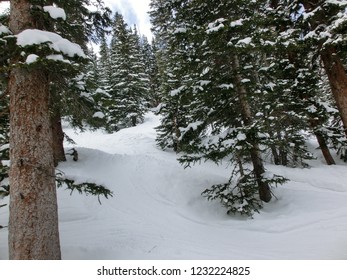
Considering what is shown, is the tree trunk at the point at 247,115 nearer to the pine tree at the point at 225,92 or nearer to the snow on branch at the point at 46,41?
the pine tree at the point at 225,92

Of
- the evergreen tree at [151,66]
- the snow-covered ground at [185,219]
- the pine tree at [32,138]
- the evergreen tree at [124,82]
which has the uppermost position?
the evergreen tree at [151,66]

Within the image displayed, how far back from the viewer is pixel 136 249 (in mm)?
6504

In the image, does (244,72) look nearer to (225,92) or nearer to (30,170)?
(225,92)

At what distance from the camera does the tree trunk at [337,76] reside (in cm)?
838

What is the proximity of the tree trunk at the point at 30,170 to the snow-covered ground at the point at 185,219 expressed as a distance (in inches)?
67.7

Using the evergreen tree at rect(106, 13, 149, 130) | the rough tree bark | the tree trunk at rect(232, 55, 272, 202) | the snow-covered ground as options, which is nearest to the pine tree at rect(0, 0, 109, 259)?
the snow-covered ground

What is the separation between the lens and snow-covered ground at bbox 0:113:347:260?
6.23m

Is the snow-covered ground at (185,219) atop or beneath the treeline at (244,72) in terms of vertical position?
beneath

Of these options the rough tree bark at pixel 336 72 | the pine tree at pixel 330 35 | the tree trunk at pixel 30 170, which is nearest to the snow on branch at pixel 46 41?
the tree trunk at pixel 30 170

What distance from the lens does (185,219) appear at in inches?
341

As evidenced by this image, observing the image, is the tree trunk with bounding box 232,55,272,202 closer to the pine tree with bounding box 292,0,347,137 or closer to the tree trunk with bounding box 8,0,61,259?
the pine tree with bounding box 292,0,347,137

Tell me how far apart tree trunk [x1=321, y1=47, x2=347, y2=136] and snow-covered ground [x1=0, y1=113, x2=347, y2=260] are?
3.04 metres

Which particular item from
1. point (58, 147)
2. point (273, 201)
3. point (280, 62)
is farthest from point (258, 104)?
point (58, 147)
